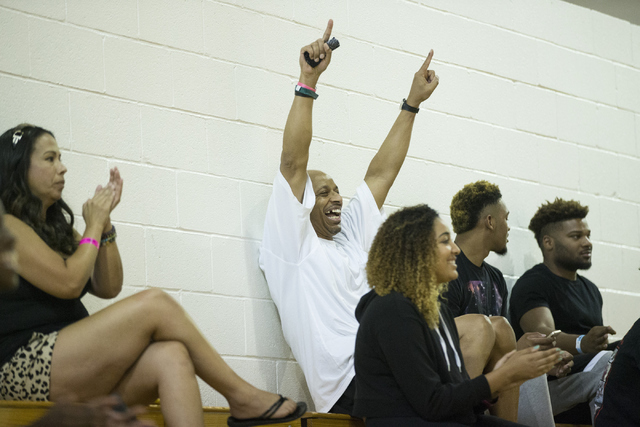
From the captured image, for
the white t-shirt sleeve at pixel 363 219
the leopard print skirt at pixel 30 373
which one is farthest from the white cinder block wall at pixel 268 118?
the leopard print skirt at pixel 30 373

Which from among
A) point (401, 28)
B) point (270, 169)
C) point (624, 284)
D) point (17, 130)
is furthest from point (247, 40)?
point (624, 284)

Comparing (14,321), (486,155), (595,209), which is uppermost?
(486,155)

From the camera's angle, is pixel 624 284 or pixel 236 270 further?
pixel 624 284

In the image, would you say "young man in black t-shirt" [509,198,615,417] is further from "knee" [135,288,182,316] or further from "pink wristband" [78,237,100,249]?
"pink wristband" [78,237,100,249]

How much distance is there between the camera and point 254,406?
2.02 metres

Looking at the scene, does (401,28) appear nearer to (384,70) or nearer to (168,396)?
(384,70)

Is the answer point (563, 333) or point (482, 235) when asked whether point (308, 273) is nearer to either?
point (482, 235)

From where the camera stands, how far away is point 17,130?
7.54ft

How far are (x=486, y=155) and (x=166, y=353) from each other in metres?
2.32

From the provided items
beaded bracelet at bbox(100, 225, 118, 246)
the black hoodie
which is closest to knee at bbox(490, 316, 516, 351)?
the black hoodie

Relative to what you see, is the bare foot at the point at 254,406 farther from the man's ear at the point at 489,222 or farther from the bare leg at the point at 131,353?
the man's ear at the point at 489,222

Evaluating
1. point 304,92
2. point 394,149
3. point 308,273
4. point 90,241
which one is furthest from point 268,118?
point 90,241

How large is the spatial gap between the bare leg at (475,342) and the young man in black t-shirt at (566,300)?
815 millimetres

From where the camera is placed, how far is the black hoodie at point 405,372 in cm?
199
